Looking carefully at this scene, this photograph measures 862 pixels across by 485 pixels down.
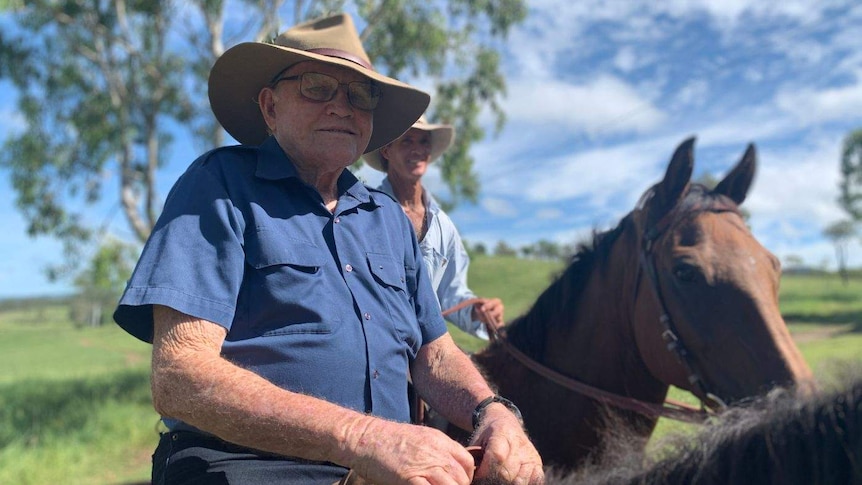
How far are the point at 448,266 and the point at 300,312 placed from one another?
1869 mm

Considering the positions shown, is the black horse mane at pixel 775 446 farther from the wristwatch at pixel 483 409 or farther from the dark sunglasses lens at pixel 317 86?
the dark sunglasses lens at pixel 317 86

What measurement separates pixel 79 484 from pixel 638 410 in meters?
9.34

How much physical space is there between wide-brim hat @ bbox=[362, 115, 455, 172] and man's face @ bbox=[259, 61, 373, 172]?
146cm

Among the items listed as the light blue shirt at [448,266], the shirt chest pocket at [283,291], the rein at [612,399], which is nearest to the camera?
the shirt chest pocket at [283,291]

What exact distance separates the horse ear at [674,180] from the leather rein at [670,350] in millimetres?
60

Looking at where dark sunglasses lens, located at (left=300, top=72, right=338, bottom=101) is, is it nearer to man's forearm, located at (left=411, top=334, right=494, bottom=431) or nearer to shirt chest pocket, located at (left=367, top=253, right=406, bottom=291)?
shirt chest pocket, located at (left=367, top=253, right=406, bottom=291)

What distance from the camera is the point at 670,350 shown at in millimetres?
2748

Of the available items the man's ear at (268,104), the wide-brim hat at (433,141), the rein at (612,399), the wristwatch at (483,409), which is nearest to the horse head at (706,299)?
the rein at (612,399)

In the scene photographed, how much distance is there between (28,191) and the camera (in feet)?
45.2

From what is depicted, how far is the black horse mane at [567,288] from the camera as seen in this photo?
3.09 metres

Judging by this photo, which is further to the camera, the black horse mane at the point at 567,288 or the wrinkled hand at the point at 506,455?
the black horse mane at the point at 567,288

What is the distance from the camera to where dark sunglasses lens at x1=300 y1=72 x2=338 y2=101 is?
200cm

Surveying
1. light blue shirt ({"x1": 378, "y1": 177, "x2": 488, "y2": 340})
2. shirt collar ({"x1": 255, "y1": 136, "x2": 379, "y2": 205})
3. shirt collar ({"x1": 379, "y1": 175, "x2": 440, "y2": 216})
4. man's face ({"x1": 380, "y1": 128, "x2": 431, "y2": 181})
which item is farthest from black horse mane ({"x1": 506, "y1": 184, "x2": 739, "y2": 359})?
shirt collar ({"x1": 255, "y1": 136, "x2": 379, "y2": 205})

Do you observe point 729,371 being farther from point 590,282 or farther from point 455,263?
point 455,263
